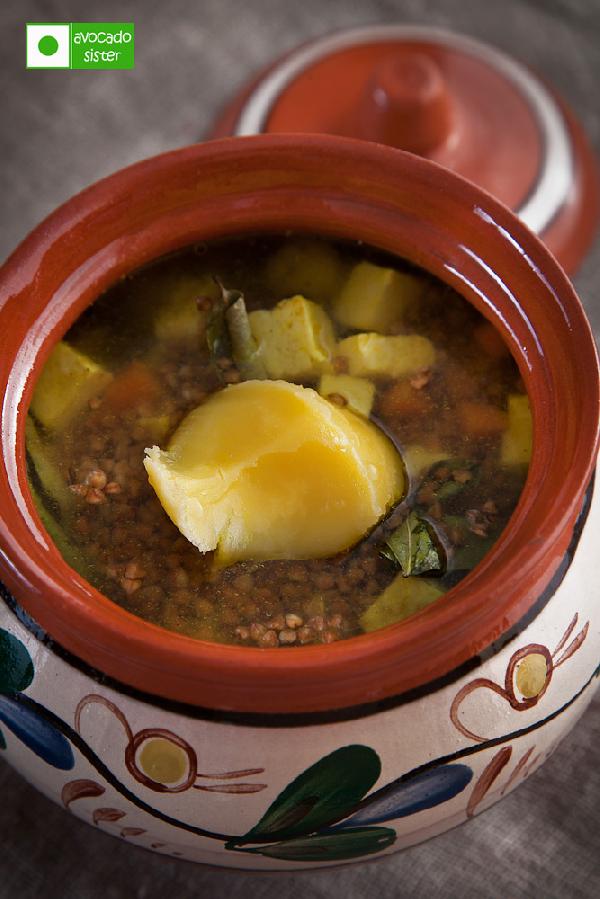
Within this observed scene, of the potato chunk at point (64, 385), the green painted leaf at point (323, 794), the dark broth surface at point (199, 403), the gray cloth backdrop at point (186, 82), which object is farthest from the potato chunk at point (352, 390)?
the gray cloth backdrop at point (186, 82)

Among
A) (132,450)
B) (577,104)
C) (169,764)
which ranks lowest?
(169,764)

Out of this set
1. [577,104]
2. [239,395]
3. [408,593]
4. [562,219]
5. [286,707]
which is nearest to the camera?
[286,707]

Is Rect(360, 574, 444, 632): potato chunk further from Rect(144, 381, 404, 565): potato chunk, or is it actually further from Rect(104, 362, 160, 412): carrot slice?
Rect(104, 362, 160, 412): carrot slice

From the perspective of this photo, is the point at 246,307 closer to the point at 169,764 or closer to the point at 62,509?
the point at 62,509

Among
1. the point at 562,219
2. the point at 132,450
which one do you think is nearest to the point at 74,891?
the point at 132,450

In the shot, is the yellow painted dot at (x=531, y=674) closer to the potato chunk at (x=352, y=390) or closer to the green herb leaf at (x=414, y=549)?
the green herb leaf at (x=414, y=549)

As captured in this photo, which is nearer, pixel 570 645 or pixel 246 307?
pixel 570 645

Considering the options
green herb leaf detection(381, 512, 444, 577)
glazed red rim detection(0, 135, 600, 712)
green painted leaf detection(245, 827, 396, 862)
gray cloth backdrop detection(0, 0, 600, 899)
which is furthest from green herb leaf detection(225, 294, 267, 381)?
gray cloth backdrop detection(0, 0, 600, 899)
